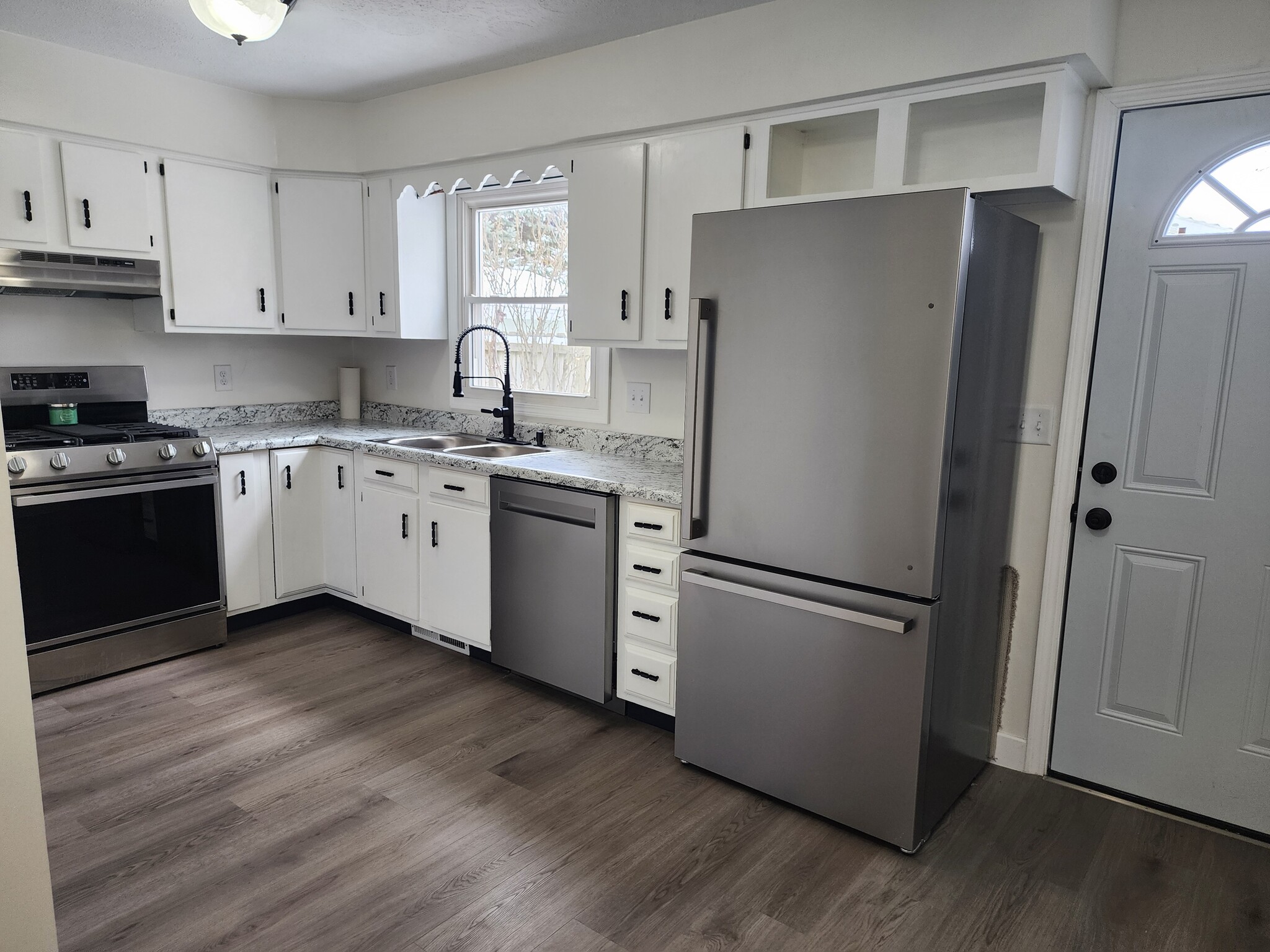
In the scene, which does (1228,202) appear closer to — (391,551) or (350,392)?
(391,551)

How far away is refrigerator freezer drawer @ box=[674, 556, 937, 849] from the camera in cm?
214

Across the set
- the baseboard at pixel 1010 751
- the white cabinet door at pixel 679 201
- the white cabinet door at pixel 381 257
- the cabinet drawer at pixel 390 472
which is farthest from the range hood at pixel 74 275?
the baseboard at pixel 1010 751

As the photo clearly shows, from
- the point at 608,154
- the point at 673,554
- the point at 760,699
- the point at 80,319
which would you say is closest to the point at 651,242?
the point at 608,154

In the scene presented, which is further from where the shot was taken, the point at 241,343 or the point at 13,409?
the point at 241,343

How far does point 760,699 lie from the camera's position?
2.40 meters

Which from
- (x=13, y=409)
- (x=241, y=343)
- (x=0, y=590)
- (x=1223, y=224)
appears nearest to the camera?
(x=0, y=590)

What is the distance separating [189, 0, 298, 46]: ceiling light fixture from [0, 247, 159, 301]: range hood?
4.80 ft

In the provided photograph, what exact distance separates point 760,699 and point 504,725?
0.99 metres

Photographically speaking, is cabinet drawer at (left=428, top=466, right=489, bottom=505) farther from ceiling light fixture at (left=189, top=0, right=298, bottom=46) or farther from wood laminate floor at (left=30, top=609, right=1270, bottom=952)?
ceiling light fixture at (left=189, top=0, right=298, bottom=46)

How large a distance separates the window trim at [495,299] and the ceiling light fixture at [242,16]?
1.37m

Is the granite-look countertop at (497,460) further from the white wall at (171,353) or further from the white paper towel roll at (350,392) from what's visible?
the white wall at (171,353)

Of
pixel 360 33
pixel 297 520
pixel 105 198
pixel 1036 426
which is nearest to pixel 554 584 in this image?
pixel 297 520

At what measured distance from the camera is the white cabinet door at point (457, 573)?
3270 mm

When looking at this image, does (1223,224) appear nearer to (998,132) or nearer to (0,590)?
(998,132)
